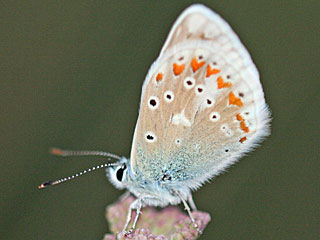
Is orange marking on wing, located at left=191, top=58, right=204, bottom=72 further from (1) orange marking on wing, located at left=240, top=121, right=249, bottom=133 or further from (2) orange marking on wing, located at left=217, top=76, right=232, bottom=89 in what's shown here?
(1) orange marking on wing, located at left=240, top=121, right=249, bottom=133

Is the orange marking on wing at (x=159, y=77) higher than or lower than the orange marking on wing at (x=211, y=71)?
higher

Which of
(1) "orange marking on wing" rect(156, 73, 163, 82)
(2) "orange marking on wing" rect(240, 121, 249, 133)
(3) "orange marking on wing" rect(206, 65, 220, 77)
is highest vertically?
(1) "orange marking on wing" rect(156, 73, 163, 82)

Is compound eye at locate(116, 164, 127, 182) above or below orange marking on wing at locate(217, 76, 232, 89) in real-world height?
below

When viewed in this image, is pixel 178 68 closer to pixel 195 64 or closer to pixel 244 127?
pixel 195 64

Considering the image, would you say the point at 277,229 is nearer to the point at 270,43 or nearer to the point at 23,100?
the point at 270,43

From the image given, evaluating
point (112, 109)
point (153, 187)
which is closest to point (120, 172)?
point (153, 187)

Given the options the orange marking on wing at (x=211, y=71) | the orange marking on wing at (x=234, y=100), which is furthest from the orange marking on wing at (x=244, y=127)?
the orange marking on wing at (x=211, y=71)

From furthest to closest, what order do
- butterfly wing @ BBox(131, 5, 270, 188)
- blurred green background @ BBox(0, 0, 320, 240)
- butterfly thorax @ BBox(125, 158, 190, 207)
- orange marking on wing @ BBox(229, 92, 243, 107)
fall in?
blurred green background @ BBox(0, 0, 320, 240), butterfly thorax @ BBox(125, 158, 190, 207), orange marking on wing @ BBox(229, 92, 243, 107), butterfly wing @ BBox(131, 5, 270, 188)

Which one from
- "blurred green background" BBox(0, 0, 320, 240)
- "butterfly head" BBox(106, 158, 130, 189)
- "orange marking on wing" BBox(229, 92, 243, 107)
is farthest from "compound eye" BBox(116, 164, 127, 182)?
"blurred green background" BBox(0, 0, 320, 240)

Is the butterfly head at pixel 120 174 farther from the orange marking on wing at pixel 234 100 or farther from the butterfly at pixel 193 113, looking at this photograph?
the orange marking on wing at pixel 234 100

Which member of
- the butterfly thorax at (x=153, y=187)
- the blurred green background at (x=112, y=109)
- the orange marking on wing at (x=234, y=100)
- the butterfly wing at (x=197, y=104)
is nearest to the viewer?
the butterfly wing at (x=197, y=104)
